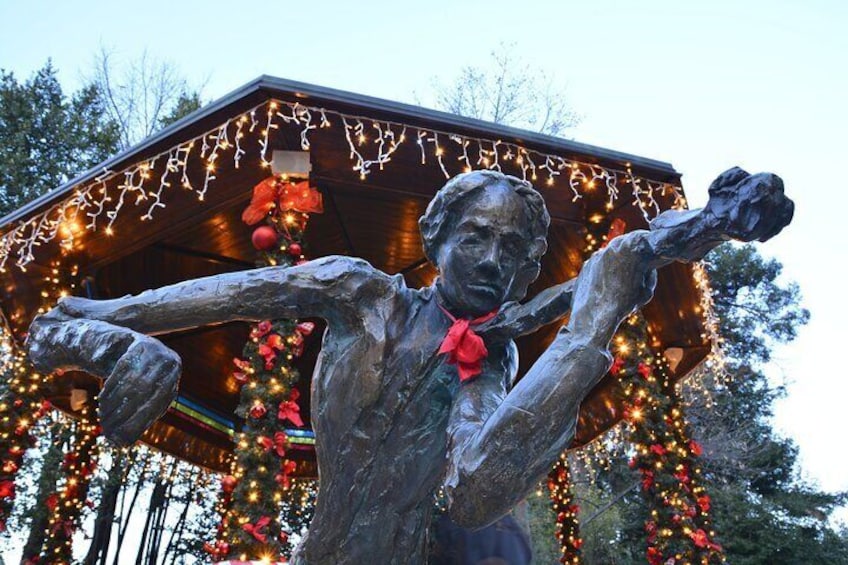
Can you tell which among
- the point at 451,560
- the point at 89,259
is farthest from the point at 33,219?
the point at 451,560

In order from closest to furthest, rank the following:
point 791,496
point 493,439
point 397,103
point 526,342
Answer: point 493,439 → point 397,103 → point 526,342 → point 791,496

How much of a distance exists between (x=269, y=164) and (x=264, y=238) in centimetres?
67

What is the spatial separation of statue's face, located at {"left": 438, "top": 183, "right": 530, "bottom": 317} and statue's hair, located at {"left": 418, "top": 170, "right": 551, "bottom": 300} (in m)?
0.02

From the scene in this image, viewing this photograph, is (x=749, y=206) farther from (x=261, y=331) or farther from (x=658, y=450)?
(x=658, y=450)

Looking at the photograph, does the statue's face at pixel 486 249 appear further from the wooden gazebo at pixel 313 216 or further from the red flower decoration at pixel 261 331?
the wooden gazebo at pixel 313 216

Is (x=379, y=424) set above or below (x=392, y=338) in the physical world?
below

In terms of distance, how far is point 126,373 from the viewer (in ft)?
4.62

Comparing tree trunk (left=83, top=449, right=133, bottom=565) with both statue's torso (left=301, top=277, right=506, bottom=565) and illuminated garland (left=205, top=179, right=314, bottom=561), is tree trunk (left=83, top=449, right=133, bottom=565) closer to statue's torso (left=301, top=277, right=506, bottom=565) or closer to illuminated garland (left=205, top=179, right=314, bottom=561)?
illuminated garland (left=205, top=179, right=314, bottom=561)

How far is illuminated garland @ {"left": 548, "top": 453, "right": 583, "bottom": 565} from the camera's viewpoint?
28.3ft

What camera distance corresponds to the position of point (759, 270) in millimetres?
20750

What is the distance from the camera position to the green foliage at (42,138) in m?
16.0

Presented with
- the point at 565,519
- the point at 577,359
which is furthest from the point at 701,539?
the point at 577,359

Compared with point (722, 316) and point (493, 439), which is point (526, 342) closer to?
point (493, 439)

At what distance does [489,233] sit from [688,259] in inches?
20.9
